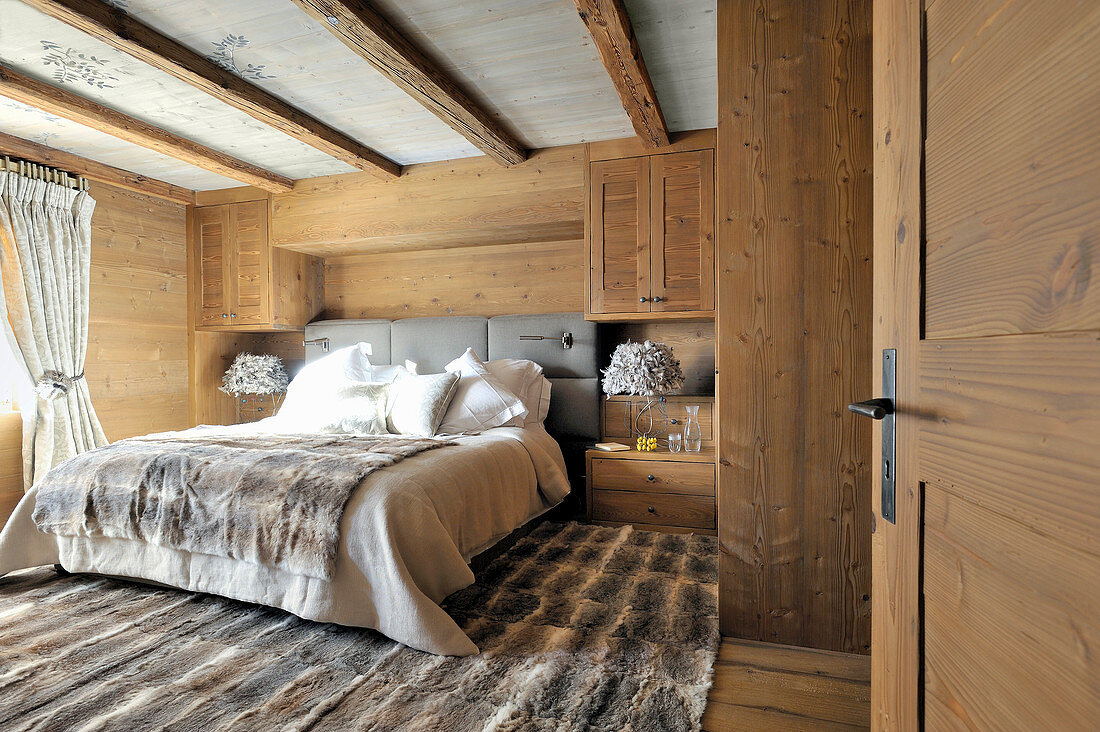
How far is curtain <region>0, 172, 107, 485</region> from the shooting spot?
12.3 feet

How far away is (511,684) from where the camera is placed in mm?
1909

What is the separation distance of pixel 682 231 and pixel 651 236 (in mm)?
183

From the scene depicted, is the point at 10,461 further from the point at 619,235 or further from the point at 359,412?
the point at 619,235

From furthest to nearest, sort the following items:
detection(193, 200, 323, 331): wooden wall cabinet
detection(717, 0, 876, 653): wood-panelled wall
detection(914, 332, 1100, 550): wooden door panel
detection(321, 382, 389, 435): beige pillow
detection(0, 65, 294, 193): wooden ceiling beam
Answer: detection(193, 200, 323, 331): wooden wall cabinet, detection(321, 382, 389, 435): beige pillow, detection(0, 65, 294, 193): wooden ceiling beam, detection(717, 0, 876, 653): wood-panelled wall, detection(914, 332, 1100, 550): wooden door panel

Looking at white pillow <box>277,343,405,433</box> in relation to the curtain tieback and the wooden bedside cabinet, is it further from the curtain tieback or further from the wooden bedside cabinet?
the wooden bedside cabinet

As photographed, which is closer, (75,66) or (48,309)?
Result: (75,66)

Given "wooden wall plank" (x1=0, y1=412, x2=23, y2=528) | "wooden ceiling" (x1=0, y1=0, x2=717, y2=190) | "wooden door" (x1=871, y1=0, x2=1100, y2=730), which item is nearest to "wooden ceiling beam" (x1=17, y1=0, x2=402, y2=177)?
"wooden ceiling" (x1=0, y1=0, x2=717, y2=190)

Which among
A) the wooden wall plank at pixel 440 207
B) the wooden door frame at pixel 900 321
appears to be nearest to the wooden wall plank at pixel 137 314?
the wooden wall plank at pixel 440 207

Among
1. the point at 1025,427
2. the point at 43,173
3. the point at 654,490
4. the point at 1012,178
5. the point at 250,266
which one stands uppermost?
the point at 43,173

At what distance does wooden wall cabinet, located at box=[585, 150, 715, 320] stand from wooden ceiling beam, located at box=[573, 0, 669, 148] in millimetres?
316

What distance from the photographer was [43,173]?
3.86 meters

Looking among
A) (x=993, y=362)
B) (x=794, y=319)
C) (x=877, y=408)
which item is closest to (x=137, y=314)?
(x=794, y=319)

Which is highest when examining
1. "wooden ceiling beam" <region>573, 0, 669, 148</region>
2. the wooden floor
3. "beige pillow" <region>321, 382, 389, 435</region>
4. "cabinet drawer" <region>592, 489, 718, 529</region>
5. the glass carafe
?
"wooden ceiling beam" <region>573, 0, 669, 148</region>

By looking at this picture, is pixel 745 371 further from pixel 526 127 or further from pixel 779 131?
pixel 526 127
